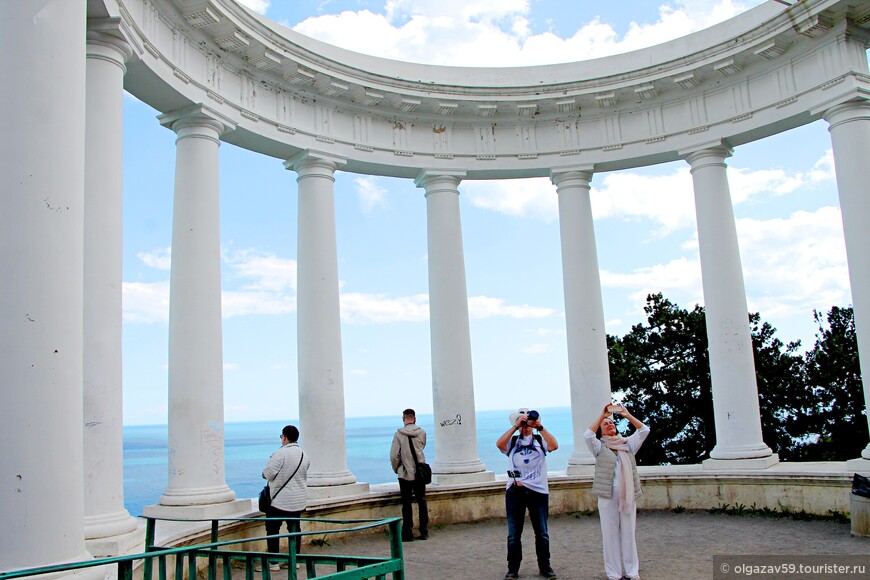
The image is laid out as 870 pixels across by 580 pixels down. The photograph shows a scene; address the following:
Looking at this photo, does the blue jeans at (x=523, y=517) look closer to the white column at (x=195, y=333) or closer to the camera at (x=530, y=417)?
the camera at (x=530, y=417)

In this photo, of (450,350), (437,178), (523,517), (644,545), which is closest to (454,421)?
(450,350)

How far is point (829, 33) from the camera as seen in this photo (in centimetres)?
4503

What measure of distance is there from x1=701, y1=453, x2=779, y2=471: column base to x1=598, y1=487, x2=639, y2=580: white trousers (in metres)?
21.4

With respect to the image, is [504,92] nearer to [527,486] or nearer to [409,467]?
[409,467]

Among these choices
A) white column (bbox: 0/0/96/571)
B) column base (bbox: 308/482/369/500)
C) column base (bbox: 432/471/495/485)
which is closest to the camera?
white column (bbox: 0/0/96/571)

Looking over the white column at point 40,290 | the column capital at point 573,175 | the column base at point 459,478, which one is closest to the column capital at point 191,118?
the white column at point 40,290

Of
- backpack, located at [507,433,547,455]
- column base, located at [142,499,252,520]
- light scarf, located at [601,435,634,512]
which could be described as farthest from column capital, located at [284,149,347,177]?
light scarf, located at [601,435,634,512]

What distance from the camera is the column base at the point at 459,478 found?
49.4 m

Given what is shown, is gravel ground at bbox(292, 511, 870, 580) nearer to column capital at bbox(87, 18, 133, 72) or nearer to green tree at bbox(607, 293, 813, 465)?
column capital at bbox(87, 18, 133, 72)

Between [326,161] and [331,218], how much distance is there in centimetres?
399

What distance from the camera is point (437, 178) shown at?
54.2 m

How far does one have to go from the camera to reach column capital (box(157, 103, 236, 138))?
4038 cm

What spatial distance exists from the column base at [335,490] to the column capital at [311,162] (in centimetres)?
2030

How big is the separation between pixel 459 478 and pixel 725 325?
20674 mm
